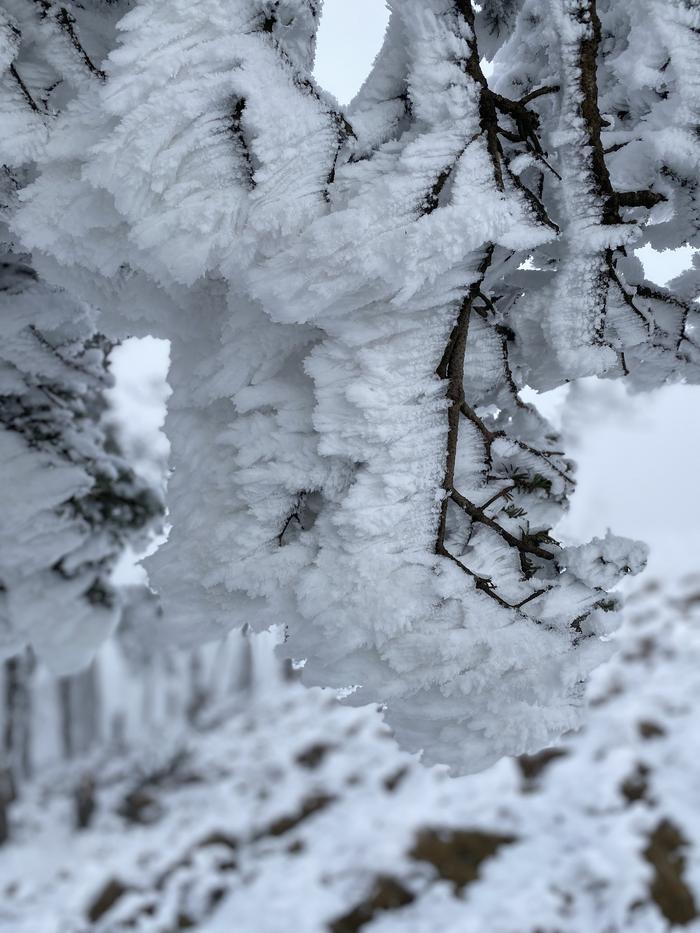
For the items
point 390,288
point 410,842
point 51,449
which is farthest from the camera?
point 410,842

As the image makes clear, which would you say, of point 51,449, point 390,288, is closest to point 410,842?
point 51,449

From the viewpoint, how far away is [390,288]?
3.34 feet

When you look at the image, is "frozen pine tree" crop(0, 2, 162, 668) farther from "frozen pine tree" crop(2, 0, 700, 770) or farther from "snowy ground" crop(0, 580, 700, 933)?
"snowy ground" crop(0, 580, 700, 933)

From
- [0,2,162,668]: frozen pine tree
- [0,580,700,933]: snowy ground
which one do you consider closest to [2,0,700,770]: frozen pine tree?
[0,2,162,668]: frozen pine tree

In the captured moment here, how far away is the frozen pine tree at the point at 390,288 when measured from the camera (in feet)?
3.29

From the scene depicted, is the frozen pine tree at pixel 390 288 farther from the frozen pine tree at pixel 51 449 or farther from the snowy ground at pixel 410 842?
the snowy ground at pixel 410 842

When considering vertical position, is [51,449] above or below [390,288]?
above

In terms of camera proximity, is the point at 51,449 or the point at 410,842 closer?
the point at 51,449

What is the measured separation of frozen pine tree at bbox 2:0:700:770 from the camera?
100 cm

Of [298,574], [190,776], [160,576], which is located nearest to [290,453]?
[298,574]

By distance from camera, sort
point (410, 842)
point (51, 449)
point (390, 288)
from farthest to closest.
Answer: point (410, 842) < point (51, 449) < point (390, 288)

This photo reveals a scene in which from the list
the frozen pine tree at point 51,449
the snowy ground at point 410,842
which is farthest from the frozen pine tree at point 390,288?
the snowy ground at point 410,842

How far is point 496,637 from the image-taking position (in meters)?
1.12

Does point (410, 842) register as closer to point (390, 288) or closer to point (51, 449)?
point (51, 449)
